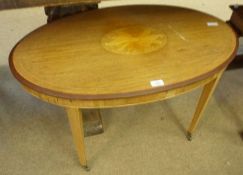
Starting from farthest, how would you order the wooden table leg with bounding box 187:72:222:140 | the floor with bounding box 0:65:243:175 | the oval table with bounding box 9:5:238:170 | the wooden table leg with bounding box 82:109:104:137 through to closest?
the wooden table leg with bounding box 82:109:104:137, the floor with bounding box 0:65:243:175, the wooden table leg with bounding box 187:72:222:140, the oval table with bounding box 9:5:238:170

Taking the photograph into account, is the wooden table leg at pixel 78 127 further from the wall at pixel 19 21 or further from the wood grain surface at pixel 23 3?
the wall at pixel 19 21

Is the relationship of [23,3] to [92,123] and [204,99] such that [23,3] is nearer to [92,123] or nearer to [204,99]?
[92,123]

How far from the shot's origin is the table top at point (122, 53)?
780 mm

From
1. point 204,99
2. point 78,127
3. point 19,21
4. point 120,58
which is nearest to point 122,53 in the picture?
point 120,58

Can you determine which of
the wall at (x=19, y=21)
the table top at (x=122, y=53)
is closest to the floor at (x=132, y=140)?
the wall at (x=19, y=21)

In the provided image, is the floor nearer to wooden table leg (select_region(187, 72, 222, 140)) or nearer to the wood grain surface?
wooden table leg (select_region(187, 72, 222, 140))

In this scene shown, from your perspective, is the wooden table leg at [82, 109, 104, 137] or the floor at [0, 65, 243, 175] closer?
the floor at [0, 65, 243, 175]

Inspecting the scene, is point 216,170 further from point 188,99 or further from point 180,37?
point 180,37

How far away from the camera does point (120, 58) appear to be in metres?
0.89

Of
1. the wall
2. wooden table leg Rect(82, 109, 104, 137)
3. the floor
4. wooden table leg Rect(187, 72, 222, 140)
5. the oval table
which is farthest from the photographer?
the wall

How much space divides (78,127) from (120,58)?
0.98ft

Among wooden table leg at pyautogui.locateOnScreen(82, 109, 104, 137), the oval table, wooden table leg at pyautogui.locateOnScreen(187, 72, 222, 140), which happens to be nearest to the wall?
the oval table

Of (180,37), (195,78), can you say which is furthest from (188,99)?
(195,78)

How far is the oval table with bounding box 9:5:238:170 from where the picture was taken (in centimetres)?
77
